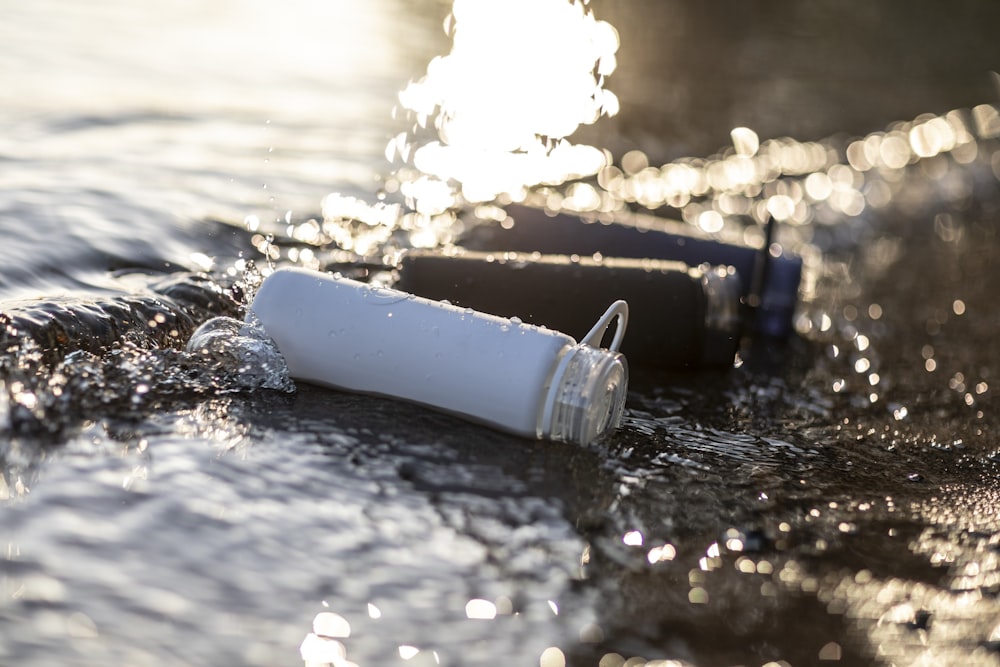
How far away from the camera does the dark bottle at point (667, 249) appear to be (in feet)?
11.5

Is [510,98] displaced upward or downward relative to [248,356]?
upward

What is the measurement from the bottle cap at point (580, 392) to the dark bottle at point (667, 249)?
4.01 ft

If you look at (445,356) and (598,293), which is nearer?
(445,356)

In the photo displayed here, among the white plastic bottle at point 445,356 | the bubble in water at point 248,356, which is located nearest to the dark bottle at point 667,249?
the white plastic bottle at point 445,356

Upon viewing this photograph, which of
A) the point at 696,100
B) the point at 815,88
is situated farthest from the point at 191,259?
the point at 815,88

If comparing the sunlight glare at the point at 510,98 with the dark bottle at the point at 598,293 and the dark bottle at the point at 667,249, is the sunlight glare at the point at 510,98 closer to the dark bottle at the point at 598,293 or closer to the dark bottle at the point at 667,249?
the dark bottle at the point at 667,249

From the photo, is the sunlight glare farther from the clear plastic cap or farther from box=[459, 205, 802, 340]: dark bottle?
the clear plastic cap

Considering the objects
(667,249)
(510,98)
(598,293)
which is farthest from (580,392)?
(510,98)

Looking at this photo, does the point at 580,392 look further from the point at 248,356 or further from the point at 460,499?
the point at 248,356

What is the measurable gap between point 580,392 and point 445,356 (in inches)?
10.8

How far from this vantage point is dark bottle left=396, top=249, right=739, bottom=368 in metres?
2.79

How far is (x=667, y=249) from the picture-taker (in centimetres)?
352

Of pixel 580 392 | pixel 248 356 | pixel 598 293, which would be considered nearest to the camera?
pixel 580 392

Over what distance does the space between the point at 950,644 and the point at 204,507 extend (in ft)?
3.92
